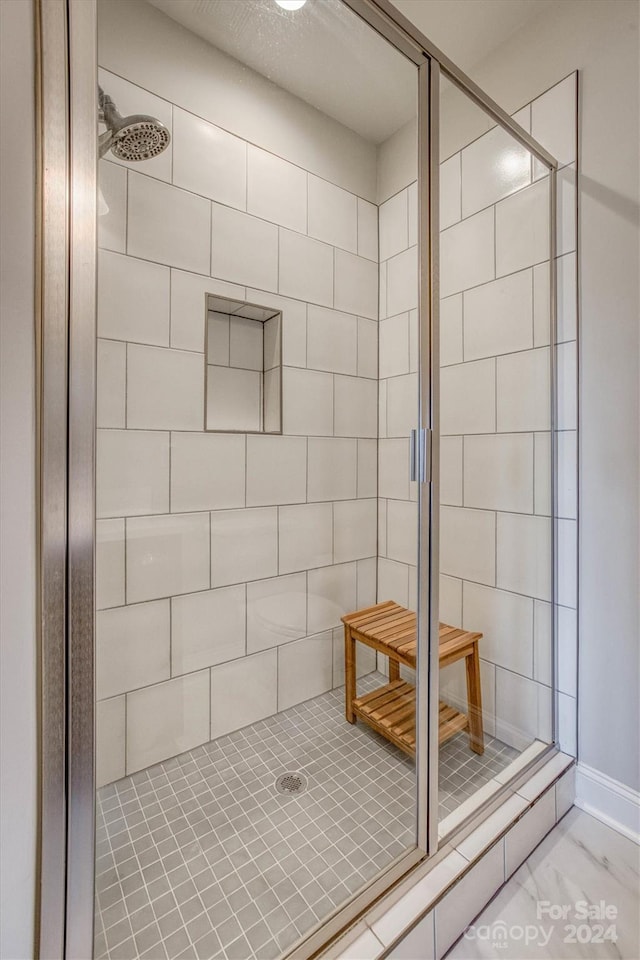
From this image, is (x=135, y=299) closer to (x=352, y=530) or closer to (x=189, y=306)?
(x=189, y=306)

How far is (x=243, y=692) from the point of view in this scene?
1444 mm

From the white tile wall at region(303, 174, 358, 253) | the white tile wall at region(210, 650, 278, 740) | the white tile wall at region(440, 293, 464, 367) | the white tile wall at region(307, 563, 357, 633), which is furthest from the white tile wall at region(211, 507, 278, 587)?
the white tile wall at region(303, 174, 358, 253)

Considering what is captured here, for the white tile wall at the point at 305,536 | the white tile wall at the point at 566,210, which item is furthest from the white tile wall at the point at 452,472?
the white tile wall at the point at 566,210

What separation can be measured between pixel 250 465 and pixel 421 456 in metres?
0.62

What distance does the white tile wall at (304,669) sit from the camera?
1.51m

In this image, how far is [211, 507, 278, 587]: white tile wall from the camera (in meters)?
1.41

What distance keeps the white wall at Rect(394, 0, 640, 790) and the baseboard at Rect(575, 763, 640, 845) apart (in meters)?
0.03

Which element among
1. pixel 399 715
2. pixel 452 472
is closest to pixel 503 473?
pixel 452 472

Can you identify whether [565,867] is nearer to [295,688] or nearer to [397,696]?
[397,696]

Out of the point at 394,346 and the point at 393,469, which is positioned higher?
the point at 394,346

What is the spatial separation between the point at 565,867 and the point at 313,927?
2.28ft

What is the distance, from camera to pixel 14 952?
602 mm

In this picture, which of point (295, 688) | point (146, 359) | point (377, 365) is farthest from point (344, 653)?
point (146, 359)

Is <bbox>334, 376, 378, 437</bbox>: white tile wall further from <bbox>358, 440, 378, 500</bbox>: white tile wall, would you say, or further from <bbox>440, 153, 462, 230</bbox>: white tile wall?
<bbox>440, 153, 462, 230</bbox>: white tile wall
